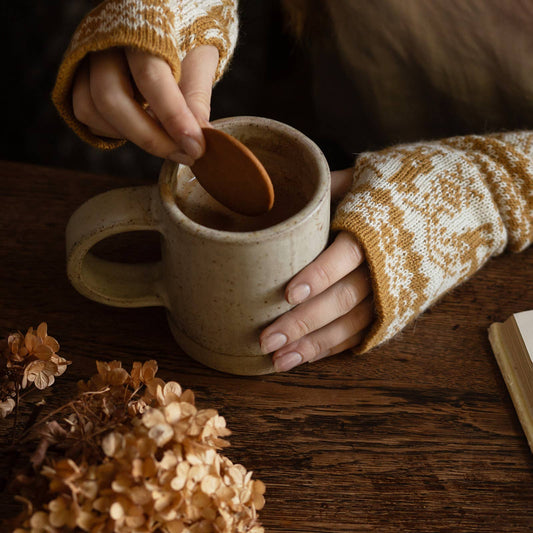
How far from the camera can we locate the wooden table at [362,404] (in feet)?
1.69

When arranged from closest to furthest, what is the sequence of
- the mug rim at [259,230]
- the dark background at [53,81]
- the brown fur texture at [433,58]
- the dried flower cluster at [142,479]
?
1. the dried flower cluster at [142,479]
2. the mug rim at [259,230]
3. the brown fur texture at [433,58]
4. the dark background at [53,81]

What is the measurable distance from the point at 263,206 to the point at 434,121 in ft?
1.63

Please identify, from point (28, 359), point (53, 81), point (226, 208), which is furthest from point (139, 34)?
point (53, 81)

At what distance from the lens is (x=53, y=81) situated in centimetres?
128

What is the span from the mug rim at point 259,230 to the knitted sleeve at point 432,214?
70 millimetres

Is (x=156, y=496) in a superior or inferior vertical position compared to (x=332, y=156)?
superior

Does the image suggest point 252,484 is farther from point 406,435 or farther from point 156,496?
point 406,435

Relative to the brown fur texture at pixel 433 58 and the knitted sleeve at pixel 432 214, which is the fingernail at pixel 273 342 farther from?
the brown fur texture at pixel 433 58

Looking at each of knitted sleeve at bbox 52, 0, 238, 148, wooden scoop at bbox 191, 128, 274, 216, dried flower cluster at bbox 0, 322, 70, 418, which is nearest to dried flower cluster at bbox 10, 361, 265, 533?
Answer: dried flower cluster at bbox 0, 322, 70, 418

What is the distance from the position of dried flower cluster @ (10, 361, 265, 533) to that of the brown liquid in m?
0.21

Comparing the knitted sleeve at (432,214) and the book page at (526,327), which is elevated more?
the knitted sleeve at (432,214)

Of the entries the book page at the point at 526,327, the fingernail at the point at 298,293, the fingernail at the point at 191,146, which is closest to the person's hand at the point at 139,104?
the fingernail at the point at 191,146

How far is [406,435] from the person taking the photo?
0.56 m

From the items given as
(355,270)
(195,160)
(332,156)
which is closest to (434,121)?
(332,156)
